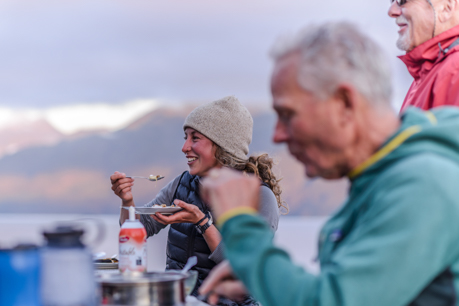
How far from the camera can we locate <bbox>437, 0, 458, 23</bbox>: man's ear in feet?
6.81

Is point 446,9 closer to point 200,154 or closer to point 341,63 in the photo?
point 200,154

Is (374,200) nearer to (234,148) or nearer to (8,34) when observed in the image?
(234,148)

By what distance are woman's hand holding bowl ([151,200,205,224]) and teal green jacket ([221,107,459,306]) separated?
4.18 ft

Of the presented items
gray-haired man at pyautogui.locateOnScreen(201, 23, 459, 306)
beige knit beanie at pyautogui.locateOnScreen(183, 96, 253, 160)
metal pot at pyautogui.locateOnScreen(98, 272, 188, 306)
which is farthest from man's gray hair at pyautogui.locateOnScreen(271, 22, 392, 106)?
beige knit beanie at pyautogui.locateOnScreen(183, 96, 253, 160)

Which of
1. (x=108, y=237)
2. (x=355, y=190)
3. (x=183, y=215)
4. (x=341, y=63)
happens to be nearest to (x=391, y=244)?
(x=355, y=190)

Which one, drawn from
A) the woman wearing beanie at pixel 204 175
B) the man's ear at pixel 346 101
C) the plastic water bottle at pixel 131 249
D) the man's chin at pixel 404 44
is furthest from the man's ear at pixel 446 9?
the plastic water bottle at pixel 131 249

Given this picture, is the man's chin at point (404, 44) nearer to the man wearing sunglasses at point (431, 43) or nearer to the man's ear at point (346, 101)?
the man wearing sunglasses at point (431, 43)

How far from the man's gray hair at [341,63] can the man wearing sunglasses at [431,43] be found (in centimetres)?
128

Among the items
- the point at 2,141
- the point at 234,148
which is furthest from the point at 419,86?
the point at 2,141

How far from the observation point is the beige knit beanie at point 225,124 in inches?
97.3

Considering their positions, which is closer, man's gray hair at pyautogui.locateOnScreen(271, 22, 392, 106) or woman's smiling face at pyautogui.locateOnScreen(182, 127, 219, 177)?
man's gray hair at pyautogui.locateOnScreen(271, 22, 392, 106)

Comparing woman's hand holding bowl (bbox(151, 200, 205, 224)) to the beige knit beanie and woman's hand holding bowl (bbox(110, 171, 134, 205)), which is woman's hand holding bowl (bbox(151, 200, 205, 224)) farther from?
the beige knit beanie

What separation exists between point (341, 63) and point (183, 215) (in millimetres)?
1418

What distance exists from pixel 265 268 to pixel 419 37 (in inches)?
68.9
